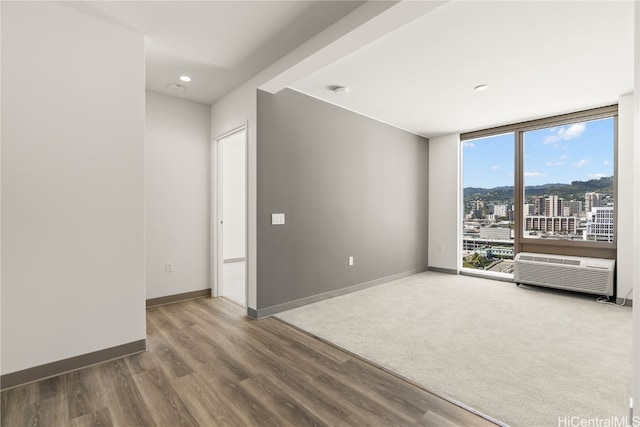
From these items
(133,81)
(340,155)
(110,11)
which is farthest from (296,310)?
(110,11)

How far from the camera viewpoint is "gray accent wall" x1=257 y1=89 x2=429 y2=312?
10.9 feet

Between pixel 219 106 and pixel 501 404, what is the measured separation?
403 cm

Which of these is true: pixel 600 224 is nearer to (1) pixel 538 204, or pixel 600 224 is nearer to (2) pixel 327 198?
(1) pixel 538 204

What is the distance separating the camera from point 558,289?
437 centimetres

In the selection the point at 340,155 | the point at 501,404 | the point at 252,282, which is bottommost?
the point at 501,404

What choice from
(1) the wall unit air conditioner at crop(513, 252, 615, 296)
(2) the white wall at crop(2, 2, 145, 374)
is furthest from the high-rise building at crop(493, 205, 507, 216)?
(2) the white wall at crop(2, 2, 145, 374)

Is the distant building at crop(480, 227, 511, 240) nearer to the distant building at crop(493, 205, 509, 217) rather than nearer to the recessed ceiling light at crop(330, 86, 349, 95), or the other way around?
the distant building at crop(493, 205, 509, 217)

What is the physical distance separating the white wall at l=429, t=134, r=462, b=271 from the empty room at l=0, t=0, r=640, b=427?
2.19ft

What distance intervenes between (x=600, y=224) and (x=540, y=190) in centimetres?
85

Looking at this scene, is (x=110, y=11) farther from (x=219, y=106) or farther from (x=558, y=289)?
(x=558, y=289)

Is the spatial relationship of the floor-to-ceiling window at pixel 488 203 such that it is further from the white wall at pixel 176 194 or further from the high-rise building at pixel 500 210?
the white wall at pixel 176 194

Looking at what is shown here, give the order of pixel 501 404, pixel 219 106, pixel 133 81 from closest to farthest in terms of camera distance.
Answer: pixel 501 404
pixel 133 81
pixel 219 106

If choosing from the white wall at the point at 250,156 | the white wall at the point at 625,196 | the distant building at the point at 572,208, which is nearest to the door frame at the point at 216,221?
the white wall at the point at 250,156

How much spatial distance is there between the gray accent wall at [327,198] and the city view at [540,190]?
1093mm
